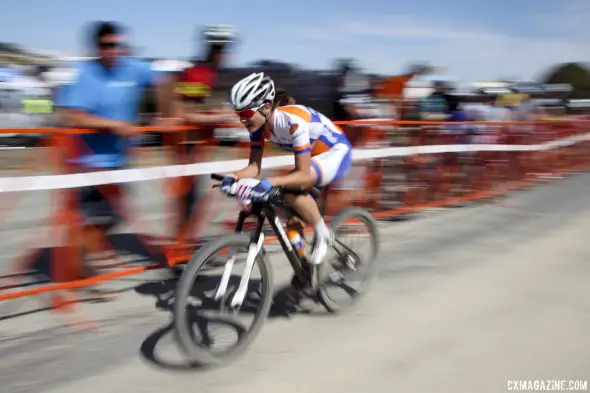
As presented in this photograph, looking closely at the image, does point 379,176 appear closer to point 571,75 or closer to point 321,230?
point 321,230

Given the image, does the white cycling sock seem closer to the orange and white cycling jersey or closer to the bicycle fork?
the orange and white cycling jersey

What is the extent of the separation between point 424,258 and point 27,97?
10.7m

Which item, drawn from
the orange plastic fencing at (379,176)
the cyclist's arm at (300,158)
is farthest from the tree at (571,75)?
the cyclist's arm at (300,158)

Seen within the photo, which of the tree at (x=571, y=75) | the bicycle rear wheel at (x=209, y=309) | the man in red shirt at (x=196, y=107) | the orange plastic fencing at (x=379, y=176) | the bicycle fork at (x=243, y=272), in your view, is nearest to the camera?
the bicycle rear wheel at (x=209, y=309)

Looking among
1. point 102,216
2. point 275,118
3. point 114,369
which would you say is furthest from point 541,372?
point 102,216

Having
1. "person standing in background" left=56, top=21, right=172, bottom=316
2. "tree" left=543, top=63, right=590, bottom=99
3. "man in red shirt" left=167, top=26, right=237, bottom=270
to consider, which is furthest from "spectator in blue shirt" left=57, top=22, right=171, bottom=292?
"tree" left=543, top=63, right=590, bottom=99

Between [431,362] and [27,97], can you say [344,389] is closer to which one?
[431,362]

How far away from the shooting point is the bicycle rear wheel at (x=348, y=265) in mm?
4270

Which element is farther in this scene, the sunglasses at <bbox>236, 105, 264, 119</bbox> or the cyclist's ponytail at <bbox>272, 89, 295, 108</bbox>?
the cyclist's ponytail at <bbox>272, 89, 295, 108</bbox>

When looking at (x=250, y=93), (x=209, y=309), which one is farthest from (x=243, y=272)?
(x=250, y=93)

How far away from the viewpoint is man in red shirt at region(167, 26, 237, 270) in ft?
16.0

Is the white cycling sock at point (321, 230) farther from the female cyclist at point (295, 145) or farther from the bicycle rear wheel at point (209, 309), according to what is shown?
the bicycle rear wheel at point (209, 309)

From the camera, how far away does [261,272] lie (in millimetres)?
3660

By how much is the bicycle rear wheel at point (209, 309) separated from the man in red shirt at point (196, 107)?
1.67 m
